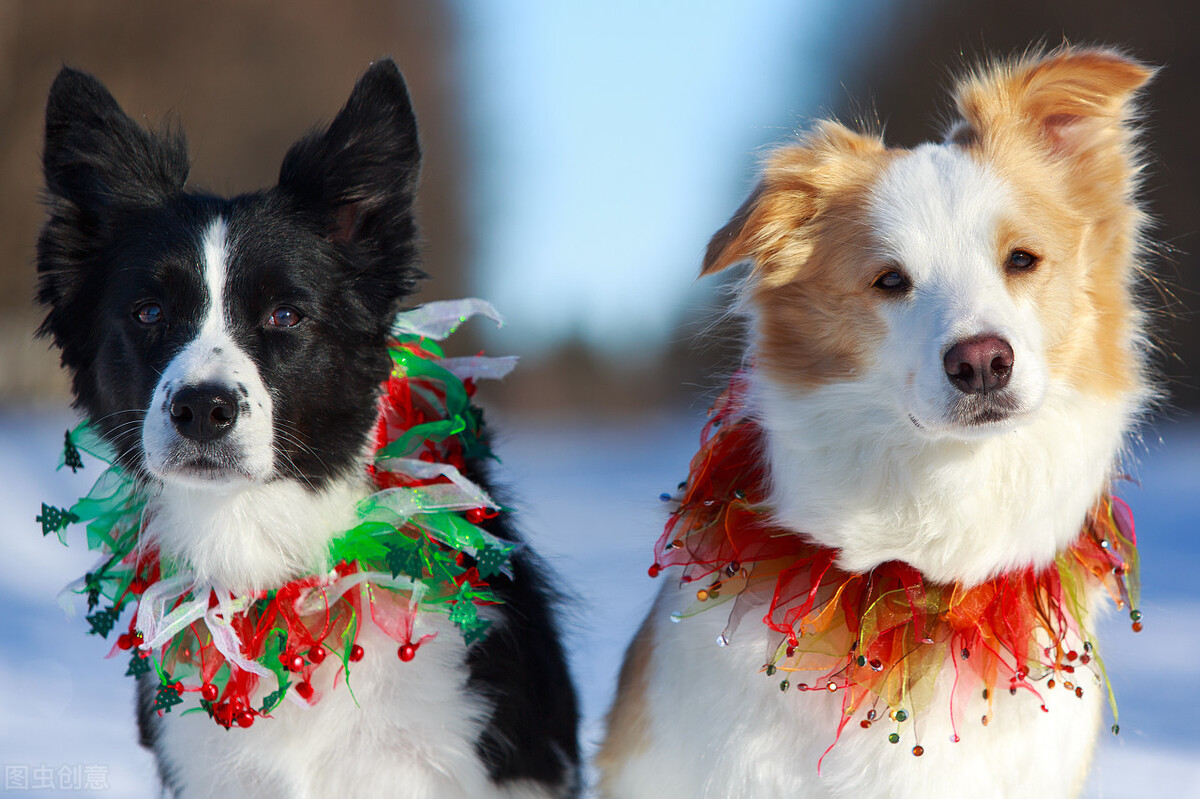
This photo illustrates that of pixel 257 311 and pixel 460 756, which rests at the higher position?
pixel 257 311

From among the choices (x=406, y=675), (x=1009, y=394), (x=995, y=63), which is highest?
(x=995, y=63)

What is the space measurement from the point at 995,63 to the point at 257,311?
168cm

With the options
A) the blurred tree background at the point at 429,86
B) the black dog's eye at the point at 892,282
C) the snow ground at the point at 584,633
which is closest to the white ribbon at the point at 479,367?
the snow ground at the point at 584,633

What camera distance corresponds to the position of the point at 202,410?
5.73 feet

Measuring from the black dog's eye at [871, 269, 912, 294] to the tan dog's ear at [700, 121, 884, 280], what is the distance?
211mm

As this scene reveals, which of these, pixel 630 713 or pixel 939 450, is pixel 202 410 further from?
pixel 939 450

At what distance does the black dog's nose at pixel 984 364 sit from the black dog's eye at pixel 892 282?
0.24m

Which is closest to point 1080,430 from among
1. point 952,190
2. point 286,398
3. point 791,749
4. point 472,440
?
point 952,190

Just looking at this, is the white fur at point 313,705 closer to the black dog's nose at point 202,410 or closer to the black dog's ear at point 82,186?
the black dog's nose at point 202,410

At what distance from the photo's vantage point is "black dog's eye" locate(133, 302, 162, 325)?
1.93 metres

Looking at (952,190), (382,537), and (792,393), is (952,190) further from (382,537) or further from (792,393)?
(382,537)

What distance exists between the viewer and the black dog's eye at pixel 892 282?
1775mm

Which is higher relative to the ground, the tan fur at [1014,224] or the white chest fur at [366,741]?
the tan fur at [1014,224]

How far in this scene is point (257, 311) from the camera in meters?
1.91
